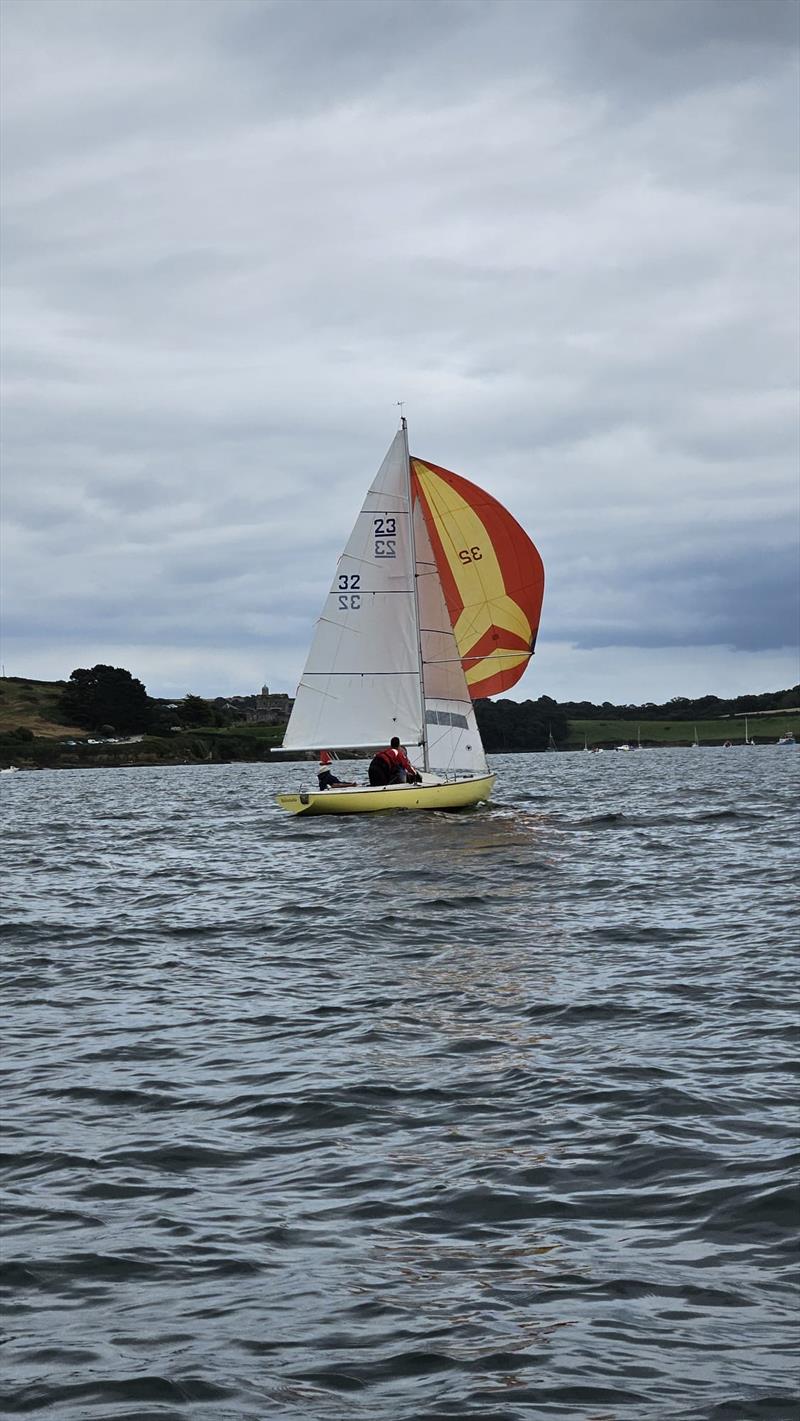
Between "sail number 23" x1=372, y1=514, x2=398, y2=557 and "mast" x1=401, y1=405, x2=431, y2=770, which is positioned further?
"sail number 23" x1=372, y1=514, x2=398, y2=557

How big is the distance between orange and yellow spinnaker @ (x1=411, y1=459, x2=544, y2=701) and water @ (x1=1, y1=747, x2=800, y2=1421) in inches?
1233

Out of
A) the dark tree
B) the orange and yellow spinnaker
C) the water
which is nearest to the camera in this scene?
the water

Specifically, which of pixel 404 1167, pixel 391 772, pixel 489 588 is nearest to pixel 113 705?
pixel 489 588

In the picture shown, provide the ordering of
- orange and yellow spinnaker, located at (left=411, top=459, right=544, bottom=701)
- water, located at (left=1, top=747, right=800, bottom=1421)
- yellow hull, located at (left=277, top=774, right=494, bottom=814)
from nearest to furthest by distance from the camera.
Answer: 1. water, located at (left=1, top=747, right=800, bottom=1421)
2. yellow hull, located at (left=277, top=774, right=494, bottom=814)
3. orange and yellow spinnaker, located at (left=411, top=459, right=544, bottom=701)

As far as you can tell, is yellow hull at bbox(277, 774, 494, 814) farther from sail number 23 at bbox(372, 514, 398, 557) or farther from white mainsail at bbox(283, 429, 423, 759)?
sail number 23 at bbox(372, 514, 398, 557)

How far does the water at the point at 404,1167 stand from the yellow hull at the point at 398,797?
20.0m

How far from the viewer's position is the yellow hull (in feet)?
133

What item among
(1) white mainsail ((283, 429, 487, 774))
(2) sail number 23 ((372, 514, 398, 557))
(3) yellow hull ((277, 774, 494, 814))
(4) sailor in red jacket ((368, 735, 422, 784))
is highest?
(2) sail number 23 ((372, 514, 398, 557))

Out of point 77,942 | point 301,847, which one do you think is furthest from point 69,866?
point 77,942

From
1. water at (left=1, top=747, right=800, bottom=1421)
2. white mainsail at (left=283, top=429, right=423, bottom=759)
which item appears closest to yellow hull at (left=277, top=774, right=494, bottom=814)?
white mainsail at (left=283, top=429, right=423, bottom=759)

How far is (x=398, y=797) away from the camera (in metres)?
40.6

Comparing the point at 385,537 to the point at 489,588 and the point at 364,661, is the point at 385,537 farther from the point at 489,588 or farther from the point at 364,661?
the point at 489,588

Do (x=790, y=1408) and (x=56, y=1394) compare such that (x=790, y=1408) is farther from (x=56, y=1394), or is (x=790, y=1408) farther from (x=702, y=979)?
(x=702, y=979)

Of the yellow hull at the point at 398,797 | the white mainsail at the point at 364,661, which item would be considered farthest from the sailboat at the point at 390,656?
the yellow hull at the point at 398,797
